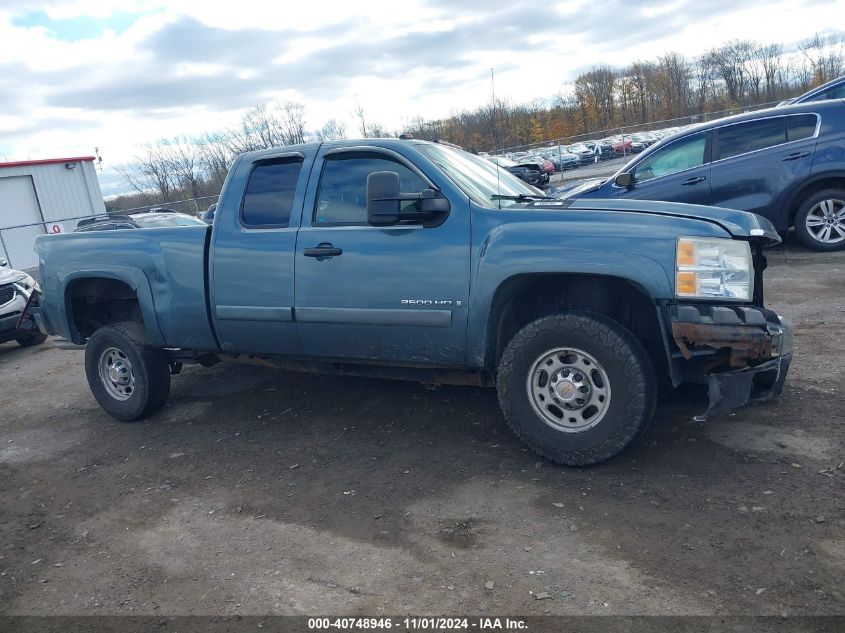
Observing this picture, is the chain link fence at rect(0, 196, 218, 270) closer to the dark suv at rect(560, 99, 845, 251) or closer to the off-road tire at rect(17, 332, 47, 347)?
the off-road tire at rect(17, 332, 47, 347)

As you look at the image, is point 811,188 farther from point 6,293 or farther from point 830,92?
point 6,293

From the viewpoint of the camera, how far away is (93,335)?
5.91 m

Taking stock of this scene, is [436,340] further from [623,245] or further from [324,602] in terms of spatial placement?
[324,602]

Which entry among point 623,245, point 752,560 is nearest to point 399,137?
point 623,245

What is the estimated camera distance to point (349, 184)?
4.81 metres

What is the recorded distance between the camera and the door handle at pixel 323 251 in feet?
15.3

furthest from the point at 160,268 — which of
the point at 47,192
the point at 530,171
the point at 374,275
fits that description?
the point at 47,192

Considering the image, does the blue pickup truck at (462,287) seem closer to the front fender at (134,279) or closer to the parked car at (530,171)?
the front fender at (134,279)

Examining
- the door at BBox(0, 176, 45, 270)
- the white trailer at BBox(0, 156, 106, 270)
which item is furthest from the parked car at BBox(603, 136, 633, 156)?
the door at BBox(0, 176, 45, 270)

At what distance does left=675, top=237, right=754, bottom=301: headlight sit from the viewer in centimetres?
378

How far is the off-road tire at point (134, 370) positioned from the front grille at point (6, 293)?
178 inches

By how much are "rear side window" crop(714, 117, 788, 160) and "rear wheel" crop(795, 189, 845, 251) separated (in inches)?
34.5

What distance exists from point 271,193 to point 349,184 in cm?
63

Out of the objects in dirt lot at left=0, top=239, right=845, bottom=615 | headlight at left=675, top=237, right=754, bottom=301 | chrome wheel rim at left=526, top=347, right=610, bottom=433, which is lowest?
dirt lot at left=0, top=239, right=845, bottom=615
